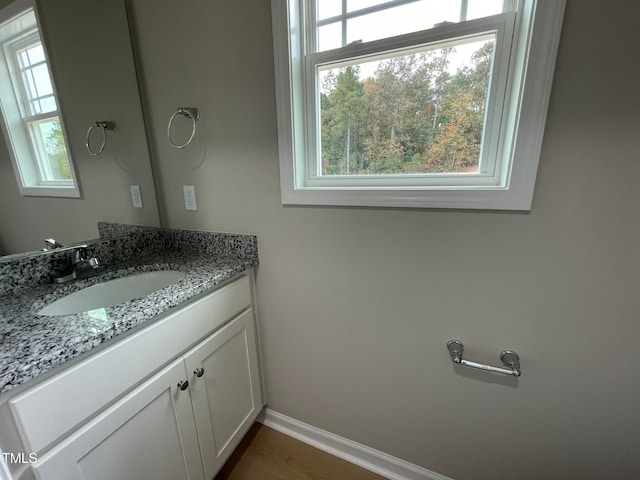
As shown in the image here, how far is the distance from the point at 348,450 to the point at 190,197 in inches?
56.6

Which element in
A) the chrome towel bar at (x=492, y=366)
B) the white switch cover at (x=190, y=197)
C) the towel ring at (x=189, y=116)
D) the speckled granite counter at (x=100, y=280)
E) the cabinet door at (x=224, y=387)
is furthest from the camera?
the white switch cover at (x=190, y=197)

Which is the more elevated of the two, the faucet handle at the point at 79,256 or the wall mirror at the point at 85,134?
the wall mirror at the point at 85,134

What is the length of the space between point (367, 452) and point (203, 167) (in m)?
1.52

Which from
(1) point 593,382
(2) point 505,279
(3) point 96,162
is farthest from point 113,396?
(1) point 593,382

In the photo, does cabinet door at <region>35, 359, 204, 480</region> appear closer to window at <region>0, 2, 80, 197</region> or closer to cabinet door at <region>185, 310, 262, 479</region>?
cabinet door at <region>185, 310, 262, 479</region>

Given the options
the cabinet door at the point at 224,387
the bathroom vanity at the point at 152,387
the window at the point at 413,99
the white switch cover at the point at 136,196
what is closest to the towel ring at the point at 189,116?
the white switch cover at the point at 136,196

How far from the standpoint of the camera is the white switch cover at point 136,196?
134 cm

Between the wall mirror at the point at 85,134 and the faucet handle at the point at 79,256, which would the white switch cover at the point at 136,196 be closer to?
the wall mirror at the point at 85,134

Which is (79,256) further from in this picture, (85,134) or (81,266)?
(85,134)

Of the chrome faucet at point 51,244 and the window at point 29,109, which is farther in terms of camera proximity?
the chrome faucet at point 51,244

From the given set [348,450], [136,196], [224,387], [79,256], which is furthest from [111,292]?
[348,450]

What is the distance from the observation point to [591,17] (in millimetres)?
678

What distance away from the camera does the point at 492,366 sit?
93 cm

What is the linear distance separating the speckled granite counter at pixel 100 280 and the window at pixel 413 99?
0.45m
